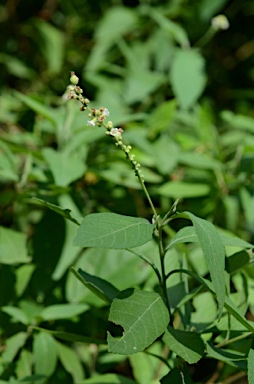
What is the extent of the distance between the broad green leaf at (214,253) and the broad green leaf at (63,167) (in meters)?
0.50

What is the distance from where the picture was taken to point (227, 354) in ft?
3.36

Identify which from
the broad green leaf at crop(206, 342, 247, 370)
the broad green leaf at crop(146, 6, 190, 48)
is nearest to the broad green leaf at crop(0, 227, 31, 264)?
the broad green leaf at crop(206, 342, 247, 370)

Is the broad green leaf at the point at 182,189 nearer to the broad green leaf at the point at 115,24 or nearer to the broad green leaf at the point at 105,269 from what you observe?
the broad green leaf at the point at 105,269

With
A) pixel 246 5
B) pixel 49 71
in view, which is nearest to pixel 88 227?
pixel 49 71

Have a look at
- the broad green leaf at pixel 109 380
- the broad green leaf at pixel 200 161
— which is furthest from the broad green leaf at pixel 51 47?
the broad green leaf at pixel 109 380

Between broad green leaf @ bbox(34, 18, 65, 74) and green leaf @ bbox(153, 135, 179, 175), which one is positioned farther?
broad green leaf @ bbox(34, 18, 65, 74)

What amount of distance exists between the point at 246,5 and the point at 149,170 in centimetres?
115

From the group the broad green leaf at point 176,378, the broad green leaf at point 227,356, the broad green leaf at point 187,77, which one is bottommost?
the broad green leaf at point 176,378

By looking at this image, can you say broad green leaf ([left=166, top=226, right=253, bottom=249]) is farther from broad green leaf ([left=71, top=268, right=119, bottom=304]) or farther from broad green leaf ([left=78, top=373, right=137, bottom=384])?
broad green leaf ([left=78, top=373, right=137, bottom=384])

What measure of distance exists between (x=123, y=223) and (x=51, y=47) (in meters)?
1.58

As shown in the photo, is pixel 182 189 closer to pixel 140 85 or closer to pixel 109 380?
Answer: pixel 140 85

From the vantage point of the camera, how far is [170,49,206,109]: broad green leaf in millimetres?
1900

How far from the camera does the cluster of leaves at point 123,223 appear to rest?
0.97 meters

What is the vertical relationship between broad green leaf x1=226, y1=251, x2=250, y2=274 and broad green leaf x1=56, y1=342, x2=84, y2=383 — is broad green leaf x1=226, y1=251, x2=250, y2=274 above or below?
above
